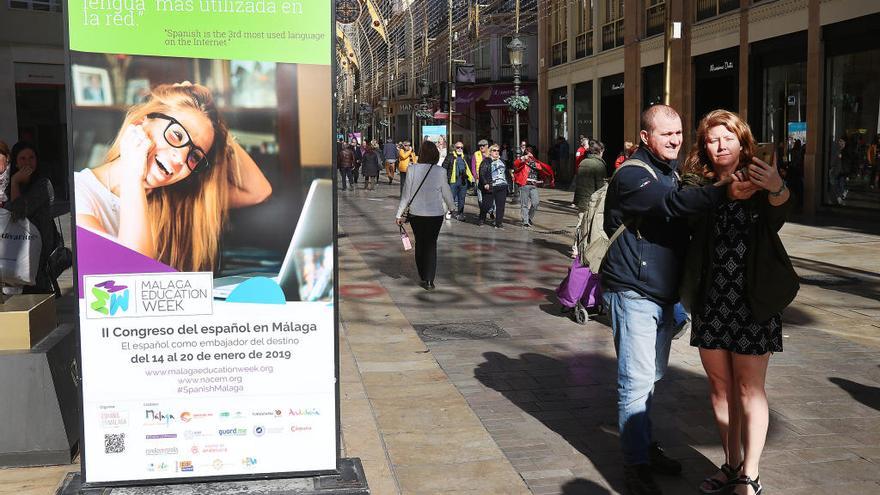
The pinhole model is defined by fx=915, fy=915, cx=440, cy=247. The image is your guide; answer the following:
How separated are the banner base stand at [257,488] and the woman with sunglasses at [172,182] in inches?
35.2

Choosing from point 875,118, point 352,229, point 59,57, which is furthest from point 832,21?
point 59,57

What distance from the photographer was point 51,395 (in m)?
4.79

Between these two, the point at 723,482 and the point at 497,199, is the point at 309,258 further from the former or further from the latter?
the point at 497,199

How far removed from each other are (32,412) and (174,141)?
207 centimetres

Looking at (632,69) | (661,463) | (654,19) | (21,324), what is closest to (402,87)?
(632,69)

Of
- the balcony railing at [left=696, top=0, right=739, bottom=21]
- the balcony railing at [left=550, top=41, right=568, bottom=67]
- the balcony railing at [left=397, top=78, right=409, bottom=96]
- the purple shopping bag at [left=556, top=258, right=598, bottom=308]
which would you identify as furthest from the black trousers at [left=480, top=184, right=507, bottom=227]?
the balcony railing at [left=397, top=78, right=409, bottom=96]

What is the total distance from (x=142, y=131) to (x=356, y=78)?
87358 millimetres

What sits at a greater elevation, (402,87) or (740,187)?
(402,87)

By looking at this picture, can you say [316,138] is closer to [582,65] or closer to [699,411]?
[699,411]

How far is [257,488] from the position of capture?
372 cm

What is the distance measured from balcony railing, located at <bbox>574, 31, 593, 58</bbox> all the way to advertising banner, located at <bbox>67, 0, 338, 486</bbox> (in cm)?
3113

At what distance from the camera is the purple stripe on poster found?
A: 3.54m

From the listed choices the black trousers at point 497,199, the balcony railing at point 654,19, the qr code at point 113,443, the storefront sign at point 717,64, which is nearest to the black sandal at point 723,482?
the qr code at point 113,443

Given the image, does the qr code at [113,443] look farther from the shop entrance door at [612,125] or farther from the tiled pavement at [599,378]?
the shop entrance door at [612,125]
